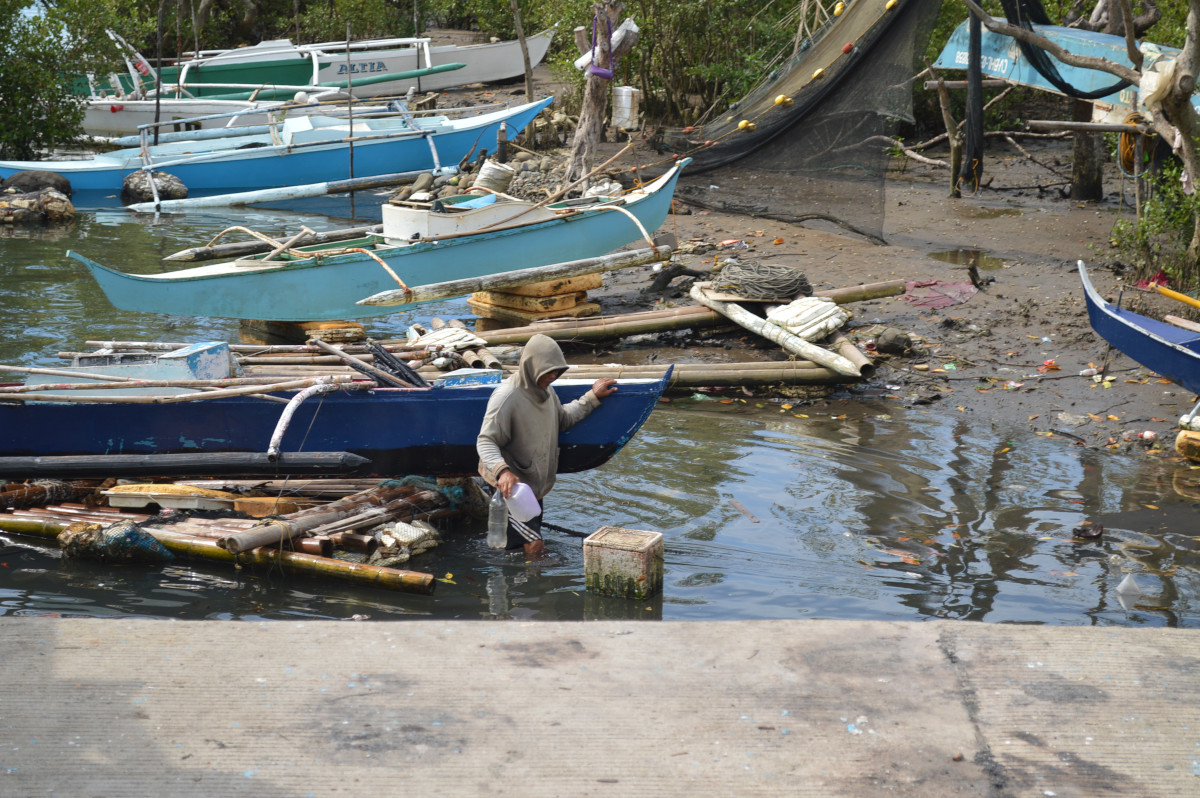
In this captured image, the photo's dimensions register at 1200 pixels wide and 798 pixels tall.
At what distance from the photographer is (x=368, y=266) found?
34.9 ft

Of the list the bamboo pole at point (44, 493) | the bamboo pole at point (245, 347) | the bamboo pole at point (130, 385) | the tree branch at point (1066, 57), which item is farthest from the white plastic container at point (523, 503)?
the tree branch at point (1066, 57)

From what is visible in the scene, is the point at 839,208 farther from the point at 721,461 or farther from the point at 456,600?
the point at 456,600

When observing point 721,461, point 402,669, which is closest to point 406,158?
point 721,461

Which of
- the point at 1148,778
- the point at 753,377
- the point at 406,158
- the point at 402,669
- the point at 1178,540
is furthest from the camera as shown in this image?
the point at 406,158

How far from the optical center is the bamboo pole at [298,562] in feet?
17.7

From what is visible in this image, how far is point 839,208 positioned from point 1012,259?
2280mm

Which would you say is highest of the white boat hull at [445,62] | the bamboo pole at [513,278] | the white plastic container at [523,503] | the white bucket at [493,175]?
the white boat hull at [445,62]

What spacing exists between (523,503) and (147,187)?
688 inches

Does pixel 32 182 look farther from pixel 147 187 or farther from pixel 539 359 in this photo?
pixel 539 359

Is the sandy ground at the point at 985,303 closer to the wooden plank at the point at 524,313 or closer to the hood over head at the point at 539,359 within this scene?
the wooden plank at the point at 524,313

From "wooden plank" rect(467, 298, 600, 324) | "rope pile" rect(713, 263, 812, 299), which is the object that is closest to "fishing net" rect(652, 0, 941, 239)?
"rope pile" rect(713, 263, 812, 299)

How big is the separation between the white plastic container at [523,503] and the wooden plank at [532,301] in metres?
5.55

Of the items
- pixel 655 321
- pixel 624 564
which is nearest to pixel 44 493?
pixel 624 564

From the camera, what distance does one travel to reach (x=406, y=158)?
20938 millimetres
